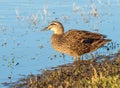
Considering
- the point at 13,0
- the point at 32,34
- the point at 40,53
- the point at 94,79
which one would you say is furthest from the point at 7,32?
the point at 94,79

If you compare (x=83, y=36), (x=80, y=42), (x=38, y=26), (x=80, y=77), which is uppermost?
(x=38, y=26)

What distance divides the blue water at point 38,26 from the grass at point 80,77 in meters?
0.85

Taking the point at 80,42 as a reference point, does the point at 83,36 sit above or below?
above

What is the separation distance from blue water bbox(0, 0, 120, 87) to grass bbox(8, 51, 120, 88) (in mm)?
852

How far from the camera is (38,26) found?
17734 millimetres

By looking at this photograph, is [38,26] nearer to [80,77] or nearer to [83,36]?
[83,36]

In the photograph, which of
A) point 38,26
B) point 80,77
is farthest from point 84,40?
point 38,26

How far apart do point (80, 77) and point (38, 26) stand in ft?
24.9

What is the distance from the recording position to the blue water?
1291 cm

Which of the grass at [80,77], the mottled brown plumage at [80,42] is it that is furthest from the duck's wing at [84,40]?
the grass at [80,77]

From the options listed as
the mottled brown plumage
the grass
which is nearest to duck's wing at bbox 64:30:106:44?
the mottled brown plumage

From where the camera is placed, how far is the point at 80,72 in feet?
34.9

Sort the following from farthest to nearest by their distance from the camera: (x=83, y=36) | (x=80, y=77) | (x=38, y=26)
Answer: (x=38, y=26) < (x=83, y=36) < (x=80, y=77)

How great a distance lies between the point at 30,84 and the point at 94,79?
169 centimetres
